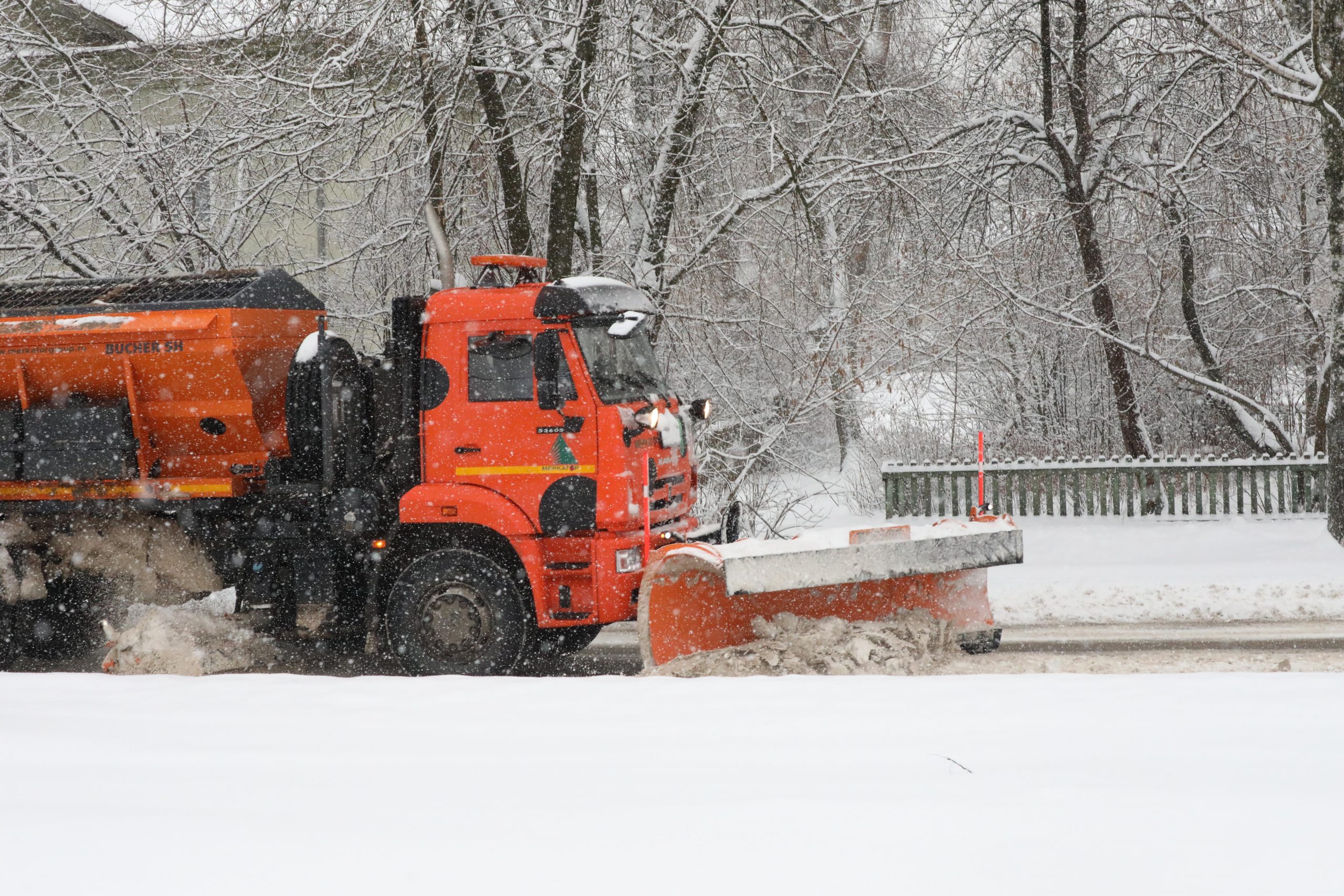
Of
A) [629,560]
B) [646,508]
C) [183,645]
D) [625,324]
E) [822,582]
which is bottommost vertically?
[183,645]

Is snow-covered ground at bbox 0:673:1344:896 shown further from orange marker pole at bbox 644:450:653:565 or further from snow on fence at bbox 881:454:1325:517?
snow on fence at bbox 881:454:1325:517

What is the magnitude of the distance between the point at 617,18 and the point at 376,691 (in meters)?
7.42

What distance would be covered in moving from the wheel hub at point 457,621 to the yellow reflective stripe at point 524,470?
733 millimetres

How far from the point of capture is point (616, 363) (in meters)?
7.44

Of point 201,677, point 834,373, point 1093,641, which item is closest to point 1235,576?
point 1093,641

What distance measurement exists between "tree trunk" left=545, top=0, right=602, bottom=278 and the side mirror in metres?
3.44

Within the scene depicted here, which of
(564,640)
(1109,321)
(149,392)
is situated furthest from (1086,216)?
(149,392)

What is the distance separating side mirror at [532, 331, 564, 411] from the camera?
695cm

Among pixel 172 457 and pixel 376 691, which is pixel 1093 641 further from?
pixel 172 457

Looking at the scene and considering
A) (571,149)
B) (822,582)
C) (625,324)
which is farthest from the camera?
(571,149)

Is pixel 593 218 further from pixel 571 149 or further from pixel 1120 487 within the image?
pixel 1120 487

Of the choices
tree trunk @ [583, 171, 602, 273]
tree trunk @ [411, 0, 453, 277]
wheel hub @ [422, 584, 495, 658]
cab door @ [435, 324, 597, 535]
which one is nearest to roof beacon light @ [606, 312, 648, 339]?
cab door @ [435, 324, 597, 535]

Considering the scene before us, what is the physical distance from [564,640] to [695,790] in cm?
404

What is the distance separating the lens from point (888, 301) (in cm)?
1332
